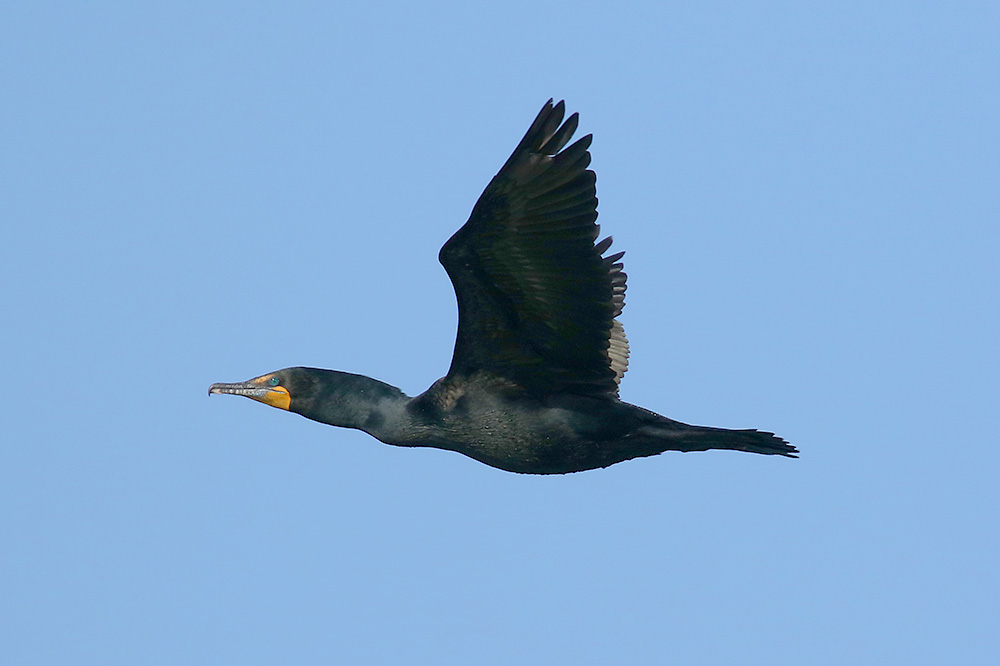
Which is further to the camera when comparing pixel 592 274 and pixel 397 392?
pixel 397 392

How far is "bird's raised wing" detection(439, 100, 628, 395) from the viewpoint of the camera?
7.01m

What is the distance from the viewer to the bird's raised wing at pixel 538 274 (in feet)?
23.0

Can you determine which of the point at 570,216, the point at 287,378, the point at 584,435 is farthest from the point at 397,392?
the point at 570,216

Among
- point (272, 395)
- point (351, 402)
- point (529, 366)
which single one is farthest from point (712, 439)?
point (272, 395)

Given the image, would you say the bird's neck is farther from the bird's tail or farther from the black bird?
the bird's tail

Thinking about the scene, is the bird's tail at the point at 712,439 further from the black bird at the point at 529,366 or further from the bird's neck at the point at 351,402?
the bird's neck at the point at 351,402

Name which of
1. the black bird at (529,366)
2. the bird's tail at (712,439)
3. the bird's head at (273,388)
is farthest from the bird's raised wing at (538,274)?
the bird's head at (273,388)

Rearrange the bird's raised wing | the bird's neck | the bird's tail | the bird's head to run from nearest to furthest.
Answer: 1. the bird's raised wing
2. the bird's tail
3. the bird's neck
4. the bird's head

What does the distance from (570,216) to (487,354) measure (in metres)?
1.10

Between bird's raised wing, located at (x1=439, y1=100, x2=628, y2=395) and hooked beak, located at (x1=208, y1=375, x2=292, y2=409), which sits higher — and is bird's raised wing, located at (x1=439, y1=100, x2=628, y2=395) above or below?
above

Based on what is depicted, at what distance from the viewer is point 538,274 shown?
7406mm

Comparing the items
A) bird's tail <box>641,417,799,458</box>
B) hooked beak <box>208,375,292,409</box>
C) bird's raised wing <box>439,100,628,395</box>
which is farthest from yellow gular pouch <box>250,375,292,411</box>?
bird's tail <box>641,417,799,458</box>

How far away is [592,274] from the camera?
7402 millimetres

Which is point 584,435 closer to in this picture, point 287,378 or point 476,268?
point 476,268
